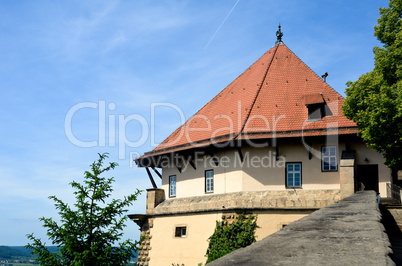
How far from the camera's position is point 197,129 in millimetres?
23062

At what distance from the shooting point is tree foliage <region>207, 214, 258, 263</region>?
61.5 feet

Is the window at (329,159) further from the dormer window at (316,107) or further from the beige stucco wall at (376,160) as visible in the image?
the dormer window at (316,107)

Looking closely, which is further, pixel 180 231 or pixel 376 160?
pixel 180 231

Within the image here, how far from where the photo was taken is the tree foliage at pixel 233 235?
18.8m

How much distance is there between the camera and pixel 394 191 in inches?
715

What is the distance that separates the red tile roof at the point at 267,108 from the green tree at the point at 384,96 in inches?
64.2

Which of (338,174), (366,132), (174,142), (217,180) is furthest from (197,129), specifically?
(366,132)

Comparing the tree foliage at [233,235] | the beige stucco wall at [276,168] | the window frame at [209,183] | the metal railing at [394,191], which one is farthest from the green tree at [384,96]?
the window frame at [209,183]

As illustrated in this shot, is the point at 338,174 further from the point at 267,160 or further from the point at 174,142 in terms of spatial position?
the point at 174,142

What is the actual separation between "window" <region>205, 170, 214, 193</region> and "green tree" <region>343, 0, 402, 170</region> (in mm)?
6546

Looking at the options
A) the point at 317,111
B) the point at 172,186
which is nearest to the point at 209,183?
the point at 172,186

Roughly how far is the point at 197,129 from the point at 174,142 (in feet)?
4.39

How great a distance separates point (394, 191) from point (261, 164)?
206 inches

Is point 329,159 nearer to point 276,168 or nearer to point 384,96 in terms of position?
point 276,168
